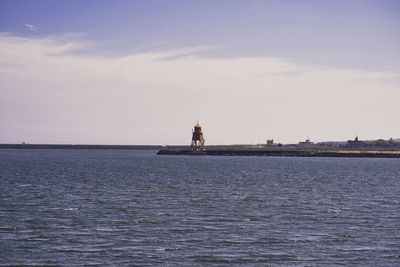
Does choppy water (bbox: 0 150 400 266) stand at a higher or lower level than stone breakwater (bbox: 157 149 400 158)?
lower

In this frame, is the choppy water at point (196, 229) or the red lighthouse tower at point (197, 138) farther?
the red lighthouse tower at point (197, 138)

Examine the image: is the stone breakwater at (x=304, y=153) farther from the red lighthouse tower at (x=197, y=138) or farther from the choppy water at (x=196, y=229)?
the choppy water at (x=196, y=229)

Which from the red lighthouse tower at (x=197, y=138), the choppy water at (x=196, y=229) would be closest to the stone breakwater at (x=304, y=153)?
the red lighthouse tower at (x=197, y=138)

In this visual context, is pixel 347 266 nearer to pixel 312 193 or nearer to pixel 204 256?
pixel 204 256

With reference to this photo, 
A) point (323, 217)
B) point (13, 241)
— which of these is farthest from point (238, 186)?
point (13, 241)

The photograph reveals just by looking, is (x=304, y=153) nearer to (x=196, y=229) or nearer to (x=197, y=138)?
(x=197, y=138)

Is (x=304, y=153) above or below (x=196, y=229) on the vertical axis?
above

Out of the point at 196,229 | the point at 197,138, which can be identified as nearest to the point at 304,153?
the point at 197,138

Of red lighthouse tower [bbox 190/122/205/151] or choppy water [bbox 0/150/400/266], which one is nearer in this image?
choppy water [bbox 0/150/400/266]

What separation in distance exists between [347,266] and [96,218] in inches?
582

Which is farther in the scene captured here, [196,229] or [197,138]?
[197,138]

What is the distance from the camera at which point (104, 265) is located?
20.6 metres

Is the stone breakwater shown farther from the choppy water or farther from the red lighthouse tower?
the choppy water

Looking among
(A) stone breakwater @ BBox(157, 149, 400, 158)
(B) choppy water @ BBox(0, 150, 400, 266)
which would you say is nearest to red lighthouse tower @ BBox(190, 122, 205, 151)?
(A) stone breakwater @ BBox(157, 149, 400, 158)
